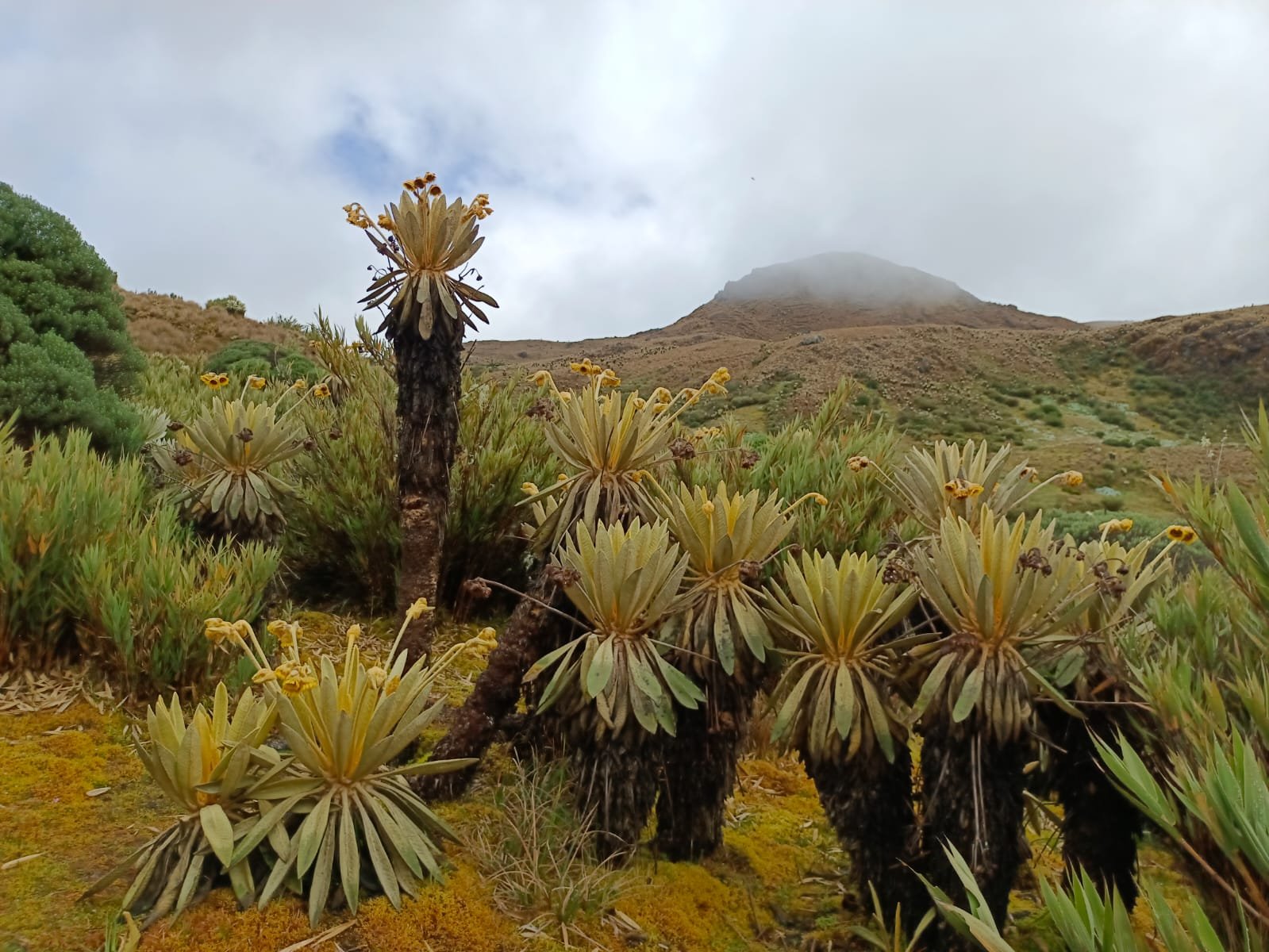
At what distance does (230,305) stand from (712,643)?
2816cm

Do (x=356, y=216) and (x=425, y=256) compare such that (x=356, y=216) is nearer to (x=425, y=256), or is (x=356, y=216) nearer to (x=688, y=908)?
(x=425, y=256)

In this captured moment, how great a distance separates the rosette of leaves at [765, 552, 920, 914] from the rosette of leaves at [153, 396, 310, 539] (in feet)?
11.5

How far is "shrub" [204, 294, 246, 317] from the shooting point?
2681 centimetres

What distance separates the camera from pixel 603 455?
12.0ft

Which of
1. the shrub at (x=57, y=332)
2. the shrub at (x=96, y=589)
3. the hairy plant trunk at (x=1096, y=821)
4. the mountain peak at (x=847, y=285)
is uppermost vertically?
the mountain peak at (x=847, y=285)

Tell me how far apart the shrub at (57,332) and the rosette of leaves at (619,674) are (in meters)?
4.60

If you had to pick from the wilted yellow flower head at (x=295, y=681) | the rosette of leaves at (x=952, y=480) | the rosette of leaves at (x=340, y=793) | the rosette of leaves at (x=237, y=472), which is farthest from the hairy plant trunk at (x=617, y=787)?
the rosette of leaves at (x=237, y=472)

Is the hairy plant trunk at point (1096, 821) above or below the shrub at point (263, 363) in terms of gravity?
below

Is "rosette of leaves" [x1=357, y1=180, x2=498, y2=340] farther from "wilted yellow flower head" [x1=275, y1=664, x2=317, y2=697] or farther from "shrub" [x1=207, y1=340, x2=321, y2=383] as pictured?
"shrub" [x1=207, y1=340, x2=321, y2=383]

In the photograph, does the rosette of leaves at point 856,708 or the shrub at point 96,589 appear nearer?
the rosette of leaves at point 856,708

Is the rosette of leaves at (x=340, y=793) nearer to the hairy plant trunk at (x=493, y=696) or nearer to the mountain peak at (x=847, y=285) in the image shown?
the hairy plant trunk at (x=493, y=696)

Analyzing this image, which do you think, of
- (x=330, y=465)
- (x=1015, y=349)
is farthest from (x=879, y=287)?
(x=330, y=465)

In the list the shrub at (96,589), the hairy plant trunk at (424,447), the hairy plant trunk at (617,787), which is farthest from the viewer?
the hairy plant trunk at (424,447)

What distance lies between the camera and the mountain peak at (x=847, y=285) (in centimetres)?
10338
